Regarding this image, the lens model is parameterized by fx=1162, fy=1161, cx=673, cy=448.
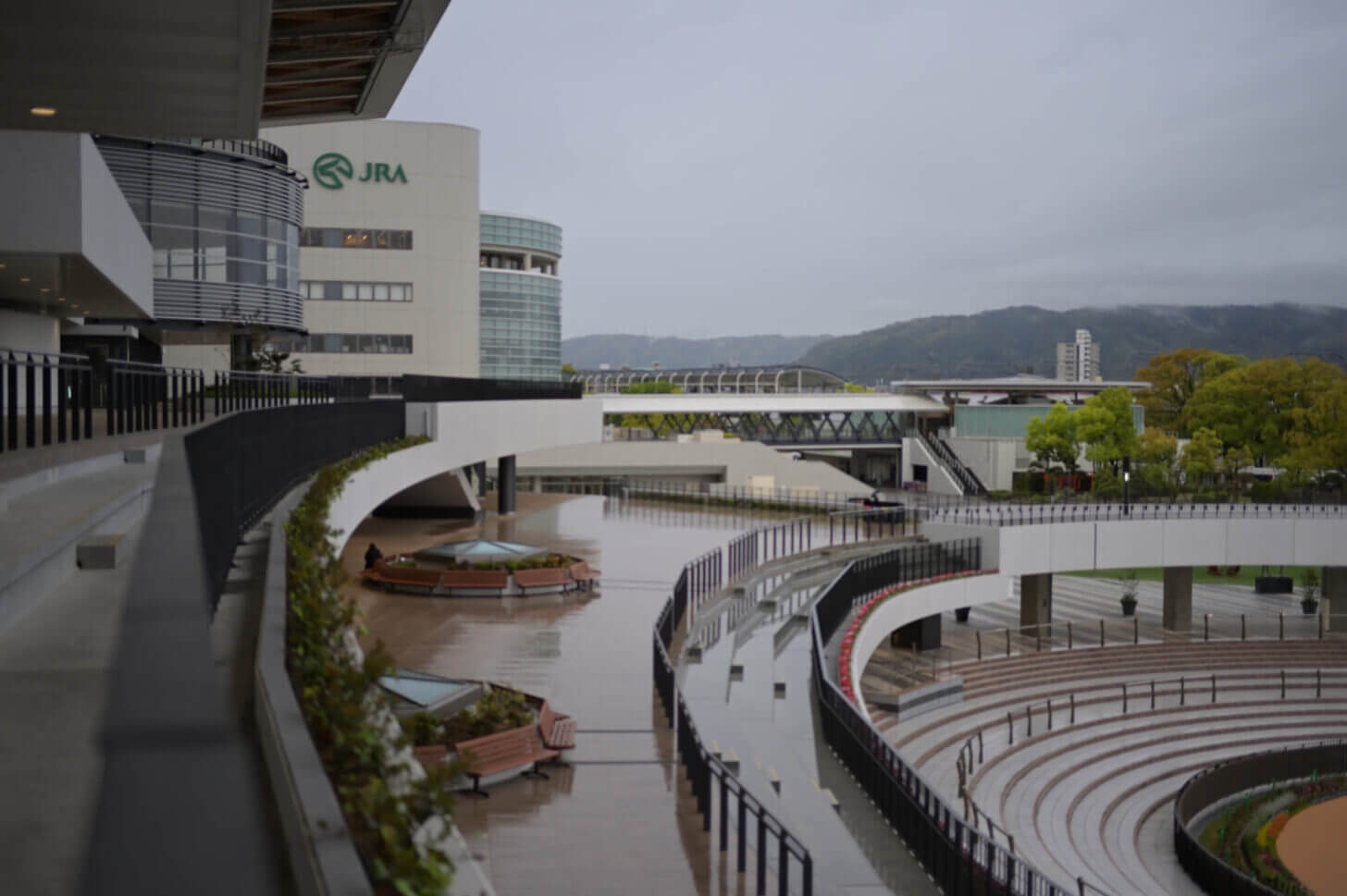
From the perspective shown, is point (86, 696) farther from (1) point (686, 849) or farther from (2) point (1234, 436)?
(2) point (1234, 436)

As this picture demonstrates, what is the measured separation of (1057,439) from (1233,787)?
35.2 m

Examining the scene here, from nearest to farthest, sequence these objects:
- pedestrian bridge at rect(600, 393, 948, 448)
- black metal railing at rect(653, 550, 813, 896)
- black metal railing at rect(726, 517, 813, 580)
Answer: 1. black metal railing at rect(653, 550, 813, 896)
2. black metal railing at rect(726, 517, 813, 580)
3. pedestrian bridge at rect(600, 393, 948, 448)

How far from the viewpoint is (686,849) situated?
9367mm

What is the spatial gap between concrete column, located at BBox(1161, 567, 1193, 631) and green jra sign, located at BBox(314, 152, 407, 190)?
34.3 metres

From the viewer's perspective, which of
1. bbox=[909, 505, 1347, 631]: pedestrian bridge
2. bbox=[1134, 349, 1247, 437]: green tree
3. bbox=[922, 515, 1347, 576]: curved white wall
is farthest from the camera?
bbox=[1134, 349, 1247, 437]: green tree

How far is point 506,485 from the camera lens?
37188 mm

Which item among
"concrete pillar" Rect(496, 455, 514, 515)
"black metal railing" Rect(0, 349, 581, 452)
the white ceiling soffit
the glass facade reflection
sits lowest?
"concrete pillar" Rect(496, 455, 514, 515)

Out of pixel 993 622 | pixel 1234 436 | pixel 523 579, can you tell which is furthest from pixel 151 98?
pixel 1234 436

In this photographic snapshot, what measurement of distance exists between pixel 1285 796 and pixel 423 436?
69.1 feet

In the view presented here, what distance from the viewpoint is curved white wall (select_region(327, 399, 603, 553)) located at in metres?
17.6

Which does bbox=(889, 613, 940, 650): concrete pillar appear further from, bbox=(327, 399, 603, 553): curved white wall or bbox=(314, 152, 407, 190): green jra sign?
bbox=(314, 152, 407, 190): green jra sign

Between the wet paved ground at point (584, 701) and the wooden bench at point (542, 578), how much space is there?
0.43 meters

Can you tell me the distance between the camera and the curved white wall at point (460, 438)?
17578mm

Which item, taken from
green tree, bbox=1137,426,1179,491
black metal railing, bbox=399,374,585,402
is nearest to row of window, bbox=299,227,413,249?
black metal railing, bbox=399,374,585,402
